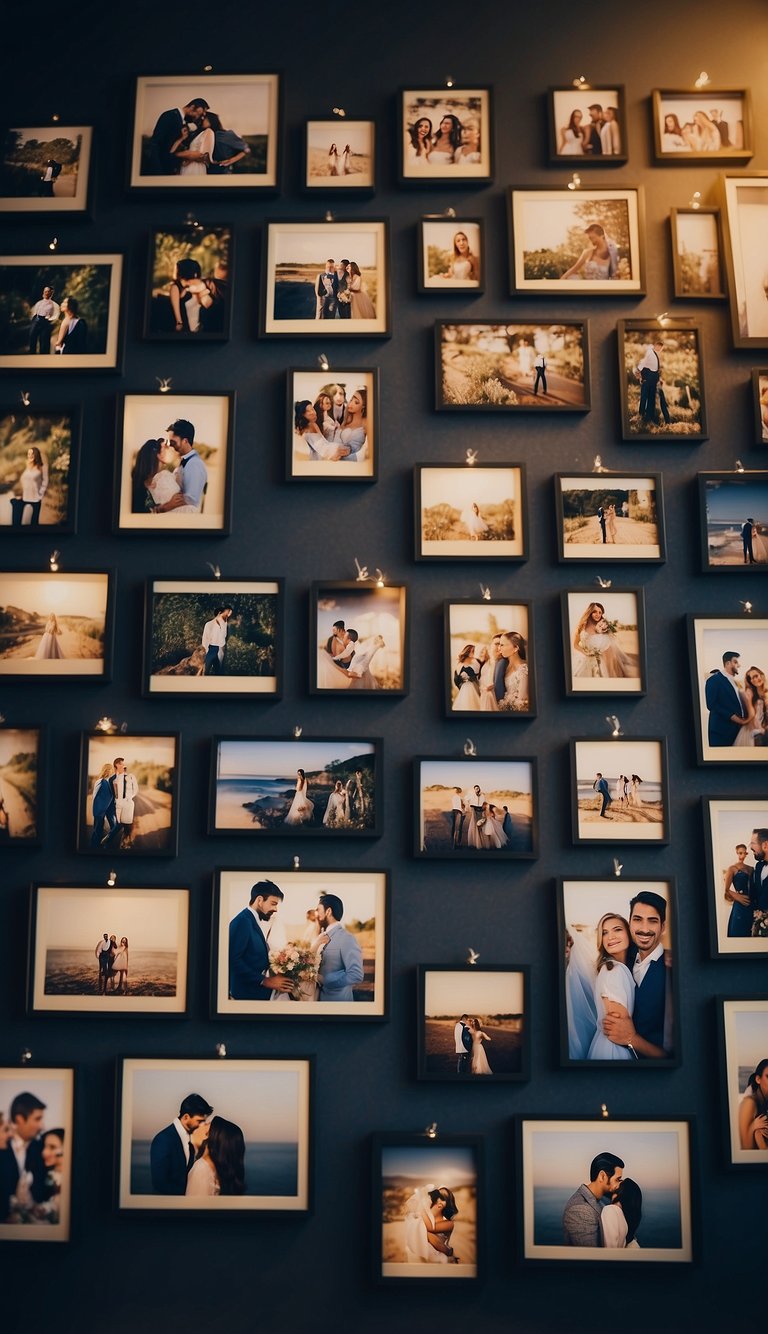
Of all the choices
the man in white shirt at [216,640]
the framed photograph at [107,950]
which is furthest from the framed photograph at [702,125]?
the framed photograph at [107,950]

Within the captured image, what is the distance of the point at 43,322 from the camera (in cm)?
332

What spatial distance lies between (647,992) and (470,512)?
1.55 m

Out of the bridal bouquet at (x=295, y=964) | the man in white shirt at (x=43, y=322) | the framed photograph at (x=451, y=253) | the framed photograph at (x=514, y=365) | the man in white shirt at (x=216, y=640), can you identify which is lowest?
the bridal bouquet at (x=295, y=964)

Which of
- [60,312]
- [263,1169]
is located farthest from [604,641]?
[60,312]

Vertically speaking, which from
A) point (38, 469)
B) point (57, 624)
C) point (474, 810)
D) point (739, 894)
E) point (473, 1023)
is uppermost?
point (38, 469)

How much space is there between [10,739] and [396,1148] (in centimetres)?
167

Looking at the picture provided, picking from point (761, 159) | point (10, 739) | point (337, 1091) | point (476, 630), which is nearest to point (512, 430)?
point (476, 630)

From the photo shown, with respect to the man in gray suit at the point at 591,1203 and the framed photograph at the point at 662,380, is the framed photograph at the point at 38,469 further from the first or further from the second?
the man in gray suit at the point at 591,1203

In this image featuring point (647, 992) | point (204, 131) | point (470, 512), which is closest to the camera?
point (647, 992)

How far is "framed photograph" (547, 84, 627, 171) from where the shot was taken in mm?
3361

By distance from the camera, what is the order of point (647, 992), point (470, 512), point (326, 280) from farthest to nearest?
1. point (326, 280)
2. point (470, 512)
3. point (647, 992)

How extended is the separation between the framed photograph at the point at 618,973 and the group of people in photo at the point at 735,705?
49 cm

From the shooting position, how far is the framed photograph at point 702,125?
337 cm

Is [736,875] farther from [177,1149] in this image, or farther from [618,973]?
[177,1149]
